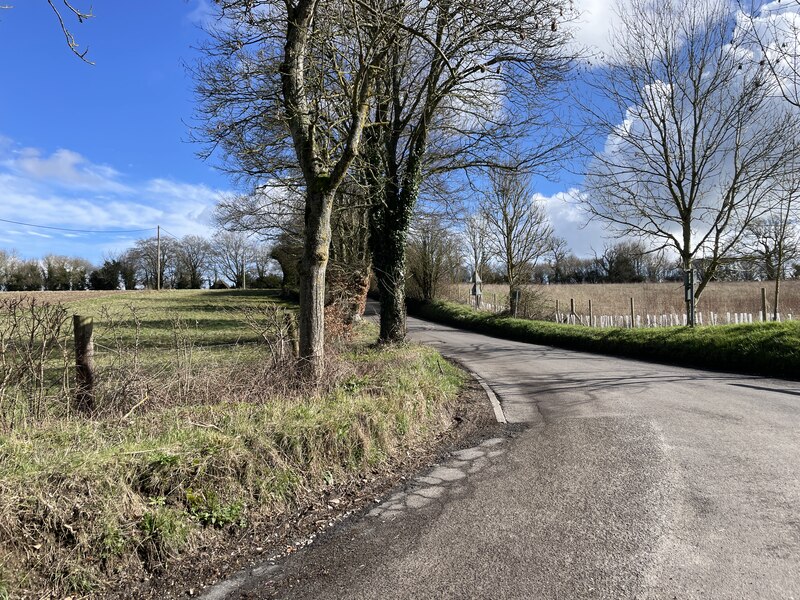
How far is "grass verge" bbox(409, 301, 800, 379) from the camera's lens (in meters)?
10.9

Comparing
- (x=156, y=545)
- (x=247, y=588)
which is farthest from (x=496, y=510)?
(x=156, y=545)

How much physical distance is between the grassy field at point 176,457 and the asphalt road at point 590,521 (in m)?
0.65

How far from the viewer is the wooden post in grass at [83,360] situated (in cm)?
526

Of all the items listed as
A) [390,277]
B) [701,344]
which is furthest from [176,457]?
[701,344]

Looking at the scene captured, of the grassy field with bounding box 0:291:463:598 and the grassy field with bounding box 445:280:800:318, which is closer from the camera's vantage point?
→ the grassy field with bounding box 0:291:463:598

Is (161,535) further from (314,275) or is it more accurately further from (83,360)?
A: (314,275)

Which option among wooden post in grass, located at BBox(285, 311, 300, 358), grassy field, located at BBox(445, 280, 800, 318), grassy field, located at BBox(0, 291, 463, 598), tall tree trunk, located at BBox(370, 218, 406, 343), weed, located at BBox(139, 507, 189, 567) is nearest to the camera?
grassy field, located at BBox(0, 291, 463, 598)

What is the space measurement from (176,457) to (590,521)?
3.22 m

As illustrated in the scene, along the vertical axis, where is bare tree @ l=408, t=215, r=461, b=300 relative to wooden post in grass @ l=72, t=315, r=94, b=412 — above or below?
above

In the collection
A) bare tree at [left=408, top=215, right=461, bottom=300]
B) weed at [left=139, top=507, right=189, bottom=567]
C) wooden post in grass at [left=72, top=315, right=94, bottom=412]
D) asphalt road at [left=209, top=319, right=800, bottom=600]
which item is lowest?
asphalt road at [left=209, top=319, right=800, bottom=600]

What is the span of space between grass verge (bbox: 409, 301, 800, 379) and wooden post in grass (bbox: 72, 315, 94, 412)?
1257cm

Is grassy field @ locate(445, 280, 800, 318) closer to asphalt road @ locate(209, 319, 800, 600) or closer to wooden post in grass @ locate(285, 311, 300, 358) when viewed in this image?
asphalt road @ locate(209, 319, 800, 600)

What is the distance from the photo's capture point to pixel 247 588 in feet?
10.1

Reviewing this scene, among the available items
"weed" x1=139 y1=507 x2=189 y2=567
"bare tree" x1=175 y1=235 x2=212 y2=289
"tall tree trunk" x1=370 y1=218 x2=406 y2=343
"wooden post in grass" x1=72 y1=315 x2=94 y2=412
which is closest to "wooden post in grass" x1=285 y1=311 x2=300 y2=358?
"wooden post in grass" x1=72 y1=315 x2=94 y2=412
